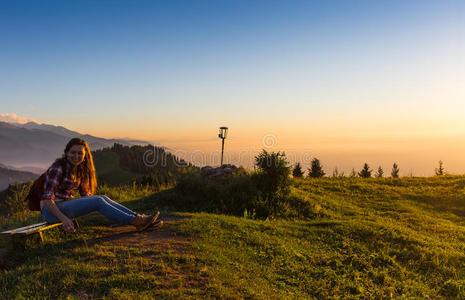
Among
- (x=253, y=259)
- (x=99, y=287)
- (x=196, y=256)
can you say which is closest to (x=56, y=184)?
(x=99, y=287)

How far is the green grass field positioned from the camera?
4570mm

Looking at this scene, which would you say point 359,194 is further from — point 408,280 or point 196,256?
point 196,256

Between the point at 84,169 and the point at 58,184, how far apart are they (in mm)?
698

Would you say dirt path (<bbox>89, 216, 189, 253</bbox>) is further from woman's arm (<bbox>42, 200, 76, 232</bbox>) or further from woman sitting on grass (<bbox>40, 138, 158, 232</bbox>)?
woman's arm (<bbox>42, 200, 76, 232</bbox>)

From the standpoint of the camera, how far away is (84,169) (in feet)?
22.7

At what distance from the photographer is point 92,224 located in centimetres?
784

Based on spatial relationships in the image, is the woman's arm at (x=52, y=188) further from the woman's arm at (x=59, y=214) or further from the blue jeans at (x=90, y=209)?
the blue jeans at (x=90, y=209)

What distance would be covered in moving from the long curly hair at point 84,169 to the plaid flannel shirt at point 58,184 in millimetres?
103

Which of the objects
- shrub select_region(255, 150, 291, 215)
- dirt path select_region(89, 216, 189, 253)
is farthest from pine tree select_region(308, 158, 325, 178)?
dirt path select_region(89, 216, 189, 253)

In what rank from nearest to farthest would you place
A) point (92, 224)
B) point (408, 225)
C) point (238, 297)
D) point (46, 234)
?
point (238, 297) < point (46, 234) < point (92, 224) < point (408, 225)

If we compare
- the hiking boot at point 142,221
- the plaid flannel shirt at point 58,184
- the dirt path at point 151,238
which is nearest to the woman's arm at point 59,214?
the plaid flannel shirt at point 58,184

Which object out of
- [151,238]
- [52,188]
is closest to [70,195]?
[52,188]

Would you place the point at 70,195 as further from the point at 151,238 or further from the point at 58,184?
the point at 151,238

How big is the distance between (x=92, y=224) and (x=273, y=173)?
6.80 metres
